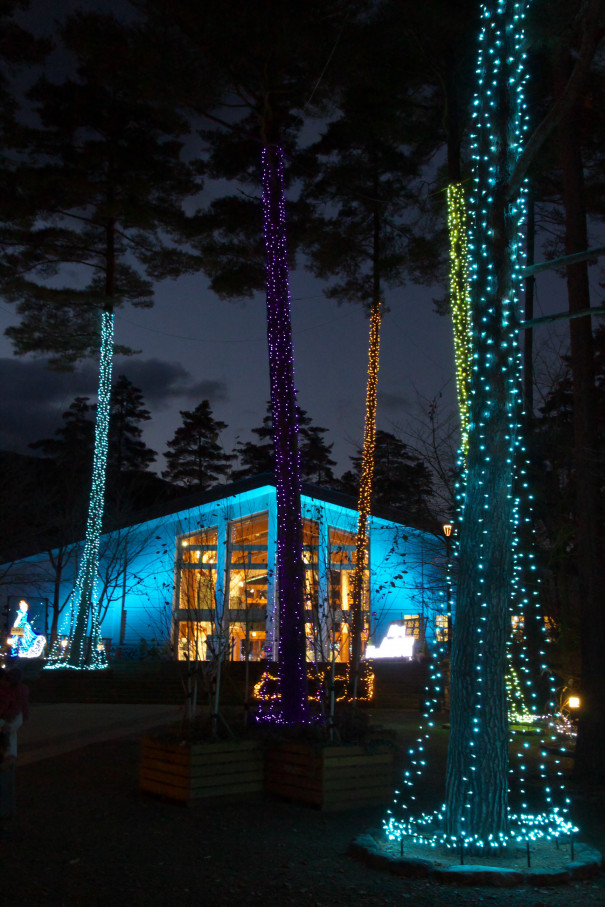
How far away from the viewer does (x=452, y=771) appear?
6.37 metres

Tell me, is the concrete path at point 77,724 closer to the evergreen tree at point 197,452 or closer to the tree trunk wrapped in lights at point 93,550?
the tree trunk wrapped in lights at point 93,550

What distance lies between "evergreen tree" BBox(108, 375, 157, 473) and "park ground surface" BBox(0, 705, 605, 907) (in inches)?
1681

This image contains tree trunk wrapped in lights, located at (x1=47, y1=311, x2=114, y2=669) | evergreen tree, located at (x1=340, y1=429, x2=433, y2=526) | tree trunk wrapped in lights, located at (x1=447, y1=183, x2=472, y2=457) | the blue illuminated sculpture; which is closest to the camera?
tree trunk wrapped in lights, located at (x1=447, y1=183, x2=472, y2=457)

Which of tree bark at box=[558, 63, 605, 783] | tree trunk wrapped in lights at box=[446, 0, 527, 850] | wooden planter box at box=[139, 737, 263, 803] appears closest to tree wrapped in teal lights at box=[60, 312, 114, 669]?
wooden planter box at box=[139, 737, 263, 803]

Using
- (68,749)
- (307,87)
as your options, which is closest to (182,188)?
(307,87)

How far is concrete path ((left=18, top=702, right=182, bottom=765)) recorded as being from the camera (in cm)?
1235

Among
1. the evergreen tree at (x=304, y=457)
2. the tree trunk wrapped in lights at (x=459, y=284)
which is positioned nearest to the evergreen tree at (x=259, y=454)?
the evergreen tree at (x=304, y=457)

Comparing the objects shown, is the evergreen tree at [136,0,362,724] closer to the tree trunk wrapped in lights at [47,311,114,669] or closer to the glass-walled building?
the tree trunk wrapped in lights at [47,311,114,669]

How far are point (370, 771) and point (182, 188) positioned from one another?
15777mm

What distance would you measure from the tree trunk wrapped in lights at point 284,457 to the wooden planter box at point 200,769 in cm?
→ 200

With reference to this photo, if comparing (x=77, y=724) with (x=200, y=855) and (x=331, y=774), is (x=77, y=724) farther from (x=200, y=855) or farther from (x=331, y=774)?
(x=200, y=855)

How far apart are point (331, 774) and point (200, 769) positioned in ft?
4.02

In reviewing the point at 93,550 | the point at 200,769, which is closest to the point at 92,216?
the point at 93,550

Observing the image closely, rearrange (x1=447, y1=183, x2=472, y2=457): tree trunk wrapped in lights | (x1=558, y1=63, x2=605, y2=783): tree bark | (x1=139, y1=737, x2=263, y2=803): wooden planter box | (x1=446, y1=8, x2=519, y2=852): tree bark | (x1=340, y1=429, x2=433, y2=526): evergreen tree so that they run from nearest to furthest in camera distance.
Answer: (x1=446, y1=8, x2=519, y2=852): tree bark
(x1=139, y1=737, x2=263, y2=803): wooden planter box
(x1=558, y1=63, x2=605, y2=783): tree bark
(x1=447, y1=183, x2=472, y2=457): tree trunk wrapped in lights
(x1=340, y1=429, x2=433, y2=526): evergreen tree
